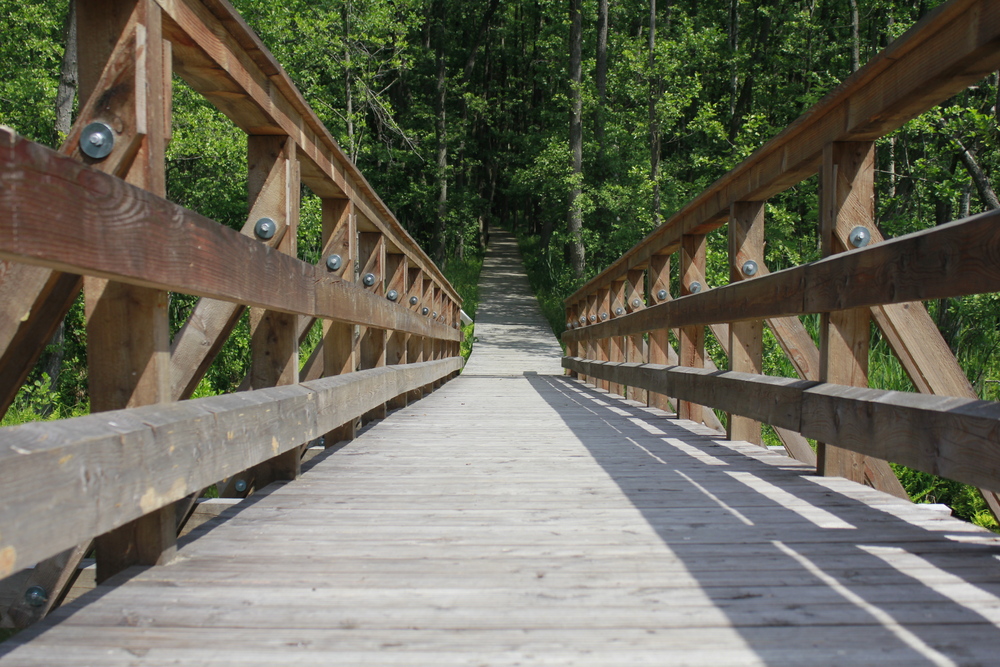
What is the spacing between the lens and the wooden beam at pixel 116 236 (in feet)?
4.03

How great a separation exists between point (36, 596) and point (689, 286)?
13.5ft

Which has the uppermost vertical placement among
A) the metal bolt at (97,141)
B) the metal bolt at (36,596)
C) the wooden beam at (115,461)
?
the metal bolt at (97,141)

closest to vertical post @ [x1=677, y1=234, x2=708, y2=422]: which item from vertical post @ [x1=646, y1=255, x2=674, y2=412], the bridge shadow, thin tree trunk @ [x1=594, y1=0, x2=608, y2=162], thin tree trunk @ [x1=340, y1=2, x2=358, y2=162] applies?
vertical post @ [x1=646, y1=255, x2=674, y2=412]

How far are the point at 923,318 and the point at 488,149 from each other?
35.7 metres

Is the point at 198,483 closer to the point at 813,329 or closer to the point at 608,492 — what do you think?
the point at 608,492

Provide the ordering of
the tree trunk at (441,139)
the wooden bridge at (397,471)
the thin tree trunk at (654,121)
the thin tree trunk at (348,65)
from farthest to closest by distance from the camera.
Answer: the tree trunk at (441,139)
the thin tree trunk at (348,65)
the thin tree trunk at (654,121)
the wooden bridge at (397,471)

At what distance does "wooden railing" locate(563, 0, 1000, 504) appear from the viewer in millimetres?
1882

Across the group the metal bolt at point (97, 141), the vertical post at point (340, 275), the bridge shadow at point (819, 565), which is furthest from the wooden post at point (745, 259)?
the metal bolt at point (97, 141)

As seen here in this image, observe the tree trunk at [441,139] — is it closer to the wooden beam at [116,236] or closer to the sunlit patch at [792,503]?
the sunlit patch at [792,503]

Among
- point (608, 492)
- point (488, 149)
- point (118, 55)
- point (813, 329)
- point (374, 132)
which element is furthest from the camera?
point (488, 149)

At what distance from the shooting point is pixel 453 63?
3241 cm

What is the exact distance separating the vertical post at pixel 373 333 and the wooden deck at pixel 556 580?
7.26ft

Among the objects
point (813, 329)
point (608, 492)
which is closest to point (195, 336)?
point (608, 492)

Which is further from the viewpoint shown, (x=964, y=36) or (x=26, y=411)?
(x=26, y=411)
